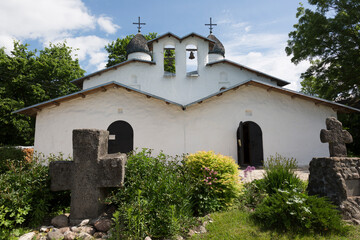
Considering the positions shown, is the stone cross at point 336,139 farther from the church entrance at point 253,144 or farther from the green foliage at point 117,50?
the green foliage at point 117,50

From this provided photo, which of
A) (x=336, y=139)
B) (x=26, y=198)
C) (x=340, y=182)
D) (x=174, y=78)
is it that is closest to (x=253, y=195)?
(x=340, y=182)

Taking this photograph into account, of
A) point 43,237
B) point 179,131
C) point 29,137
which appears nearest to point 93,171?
point 43,237

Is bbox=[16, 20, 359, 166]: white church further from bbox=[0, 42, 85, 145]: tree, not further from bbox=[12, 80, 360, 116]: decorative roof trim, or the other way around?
bbox=[0, 42, 85, 145]: tree

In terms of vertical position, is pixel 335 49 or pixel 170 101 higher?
pixel 335 49

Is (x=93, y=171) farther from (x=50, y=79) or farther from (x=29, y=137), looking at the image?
(x=50, y=79)

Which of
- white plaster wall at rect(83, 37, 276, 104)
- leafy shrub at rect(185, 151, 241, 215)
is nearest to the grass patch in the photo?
leafy shrub at rect(185, 151, 241, 215)

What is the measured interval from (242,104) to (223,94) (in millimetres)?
1018

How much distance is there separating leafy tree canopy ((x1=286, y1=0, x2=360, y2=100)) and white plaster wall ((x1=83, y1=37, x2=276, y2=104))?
16.3ft

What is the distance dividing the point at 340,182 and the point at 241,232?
7.45ft

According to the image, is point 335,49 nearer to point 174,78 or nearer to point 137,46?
point 174,78

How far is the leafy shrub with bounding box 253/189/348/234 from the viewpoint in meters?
A: 3.84

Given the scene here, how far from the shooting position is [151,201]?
3.90 meters

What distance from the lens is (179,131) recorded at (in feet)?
36.8

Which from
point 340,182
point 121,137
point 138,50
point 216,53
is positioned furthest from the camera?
point 216,53
